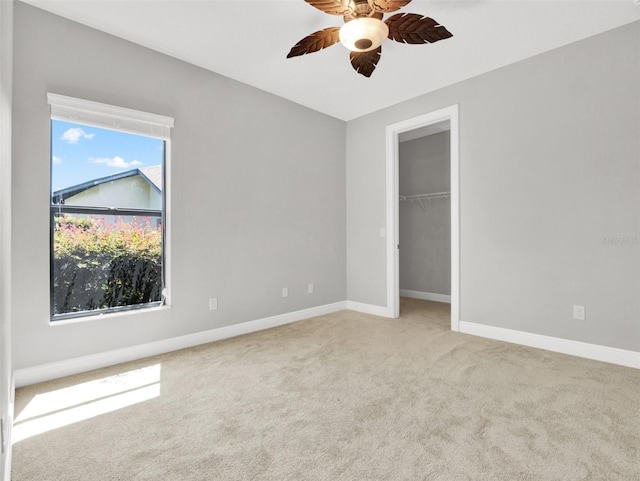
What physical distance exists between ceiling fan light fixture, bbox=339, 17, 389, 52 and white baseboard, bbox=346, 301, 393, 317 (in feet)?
10.4

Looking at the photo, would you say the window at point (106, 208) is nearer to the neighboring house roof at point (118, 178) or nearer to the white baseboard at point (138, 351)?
the neighboring house roof at point (118, 178)


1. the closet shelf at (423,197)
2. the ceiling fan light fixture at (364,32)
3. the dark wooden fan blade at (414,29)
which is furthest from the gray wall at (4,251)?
the closet shelf at (423,197)

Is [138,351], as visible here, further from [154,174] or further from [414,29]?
[414,29]

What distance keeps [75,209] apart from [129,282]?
29.2 inches

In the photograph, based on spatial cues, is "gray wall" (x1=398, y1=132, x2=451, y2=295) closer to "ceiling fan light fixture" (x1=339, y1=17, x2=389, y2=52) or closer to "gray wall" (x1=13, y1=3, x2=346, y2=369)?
"gray wall" (x1=13, y1=3, x2=346, y2=369)

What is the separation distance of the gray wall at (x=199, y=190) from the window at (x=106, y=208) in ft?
0.34

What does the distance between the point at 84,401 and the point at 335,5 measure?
301cm

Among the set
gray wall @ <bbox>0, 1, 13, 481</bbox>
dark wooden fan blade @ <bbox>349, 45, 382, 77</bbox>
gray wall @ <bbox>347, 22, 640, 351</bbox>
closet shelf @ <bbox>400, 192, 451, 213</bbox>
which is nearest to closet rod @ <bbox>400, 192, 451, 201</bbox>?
closet shelf @ <bbox>400, 192, 451, 213</bbox>

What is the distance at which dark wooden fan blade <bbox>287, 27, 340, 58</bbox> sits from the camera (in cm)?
228

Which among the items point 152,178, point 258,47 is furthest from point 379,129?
point 152,178

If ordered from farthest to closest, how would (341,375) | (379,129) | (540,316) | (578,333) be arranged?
1. (379,129)
2. (540,316)
3. (578,333)
4. (341,375)

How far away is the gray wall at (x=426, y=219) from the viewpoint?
546cm

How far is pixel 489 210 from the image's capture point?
3.47 meters

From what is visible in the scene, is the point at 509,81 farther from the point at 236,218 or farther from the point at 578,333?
the point at 236,218
